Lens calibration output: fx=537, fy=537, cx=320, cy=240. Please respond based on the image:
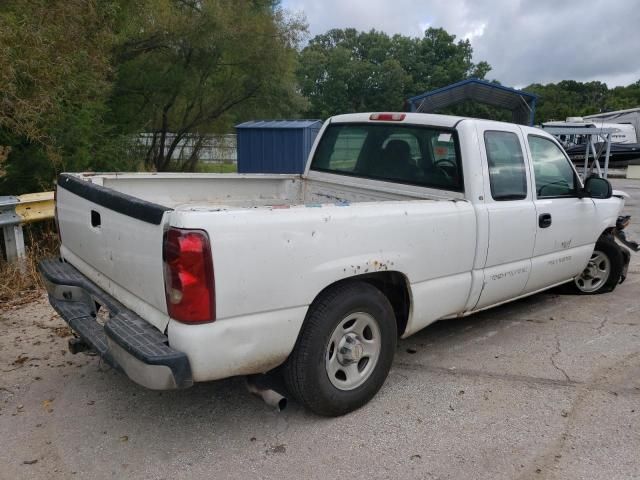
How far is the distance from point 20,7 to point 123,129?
4.97 meters

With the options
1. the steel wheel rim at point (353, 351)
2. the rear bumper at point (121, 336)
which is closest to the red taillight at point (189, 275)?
the rear bumper at point (121, 336)

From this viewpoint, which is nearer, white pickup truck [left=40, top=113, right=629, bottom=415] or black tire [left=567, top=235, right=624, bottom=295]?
white pickup truck [left=40, top=113, right=629, bottom=415]

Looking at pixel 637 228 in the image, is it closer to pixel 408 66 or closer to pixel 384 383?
pixel 384 383

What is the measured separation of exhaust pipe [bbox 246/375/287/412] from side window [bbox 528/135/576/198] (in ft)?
8.95

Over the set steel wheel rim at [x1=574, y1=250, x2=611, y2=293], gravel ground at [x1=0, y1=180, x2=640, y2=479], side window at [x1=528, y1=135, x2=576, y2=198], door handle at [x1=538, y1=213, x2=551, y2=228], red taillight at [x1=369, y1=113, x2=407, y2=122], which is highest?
red taillight at [x1=369, y1=113, x2=407, y2=122]

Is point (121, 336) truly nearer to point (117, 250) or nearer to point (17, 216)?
point (117, 250)

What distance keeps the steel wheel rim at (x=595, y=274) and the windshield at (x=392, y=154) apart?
→ 8.78 ft

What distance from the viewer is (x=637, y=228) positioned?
34.0 ft

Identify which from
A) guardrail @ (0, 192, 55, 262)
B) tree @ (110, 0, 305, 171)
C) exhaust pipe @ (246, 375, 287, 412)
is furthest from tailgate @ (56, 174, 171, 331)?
tree @ (110, 0, 305, 171)

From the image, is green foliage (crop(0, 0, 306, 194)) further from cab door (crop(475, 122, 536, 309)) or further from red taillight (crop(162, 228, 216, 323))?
cab door (crop(475, 122, 536, 309))

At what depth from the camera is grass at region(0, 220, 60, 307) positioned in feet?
17.1

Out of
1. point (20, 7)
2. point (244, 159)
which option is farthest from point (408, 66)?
point (20, 7)

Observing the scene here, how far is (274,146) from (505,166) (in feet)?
25.9

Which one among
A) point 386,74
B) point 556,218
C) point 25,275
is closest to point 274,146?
point 25,275
